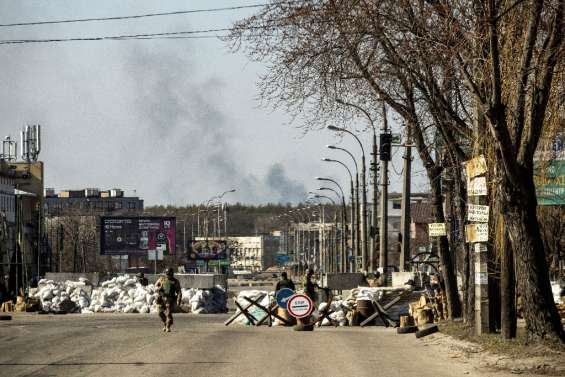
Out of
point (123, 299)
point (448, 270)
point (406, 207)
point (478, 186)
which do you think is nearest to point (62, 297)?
point (123, 299)

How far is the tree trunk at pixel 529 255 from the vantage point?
69.9ft

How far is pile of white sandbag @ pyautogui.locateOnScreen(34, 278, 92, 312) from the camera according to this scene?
5756 cm

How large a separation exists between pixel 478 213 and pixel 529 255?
2534mm

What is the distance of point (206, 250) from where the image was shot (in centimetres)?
13288

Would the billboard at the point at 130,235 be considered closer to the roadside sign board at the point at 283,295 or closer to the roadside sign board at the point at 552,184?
the roadside sign board at the point at 552,184

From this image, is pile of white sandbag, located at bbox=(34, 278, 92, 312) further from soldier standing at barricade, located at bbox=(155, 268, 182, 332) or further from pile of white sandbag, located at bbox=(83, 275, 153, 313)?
soldier standing at barricade, located at bbox=(155, 268, 182, 332)

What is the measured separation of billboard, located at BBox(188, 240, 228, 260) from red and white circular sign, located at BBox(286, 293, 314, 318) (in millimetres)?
100234

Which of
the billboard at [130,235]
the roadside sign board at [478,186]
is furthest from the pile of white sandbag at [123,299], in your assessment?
the billboard at [130,235]

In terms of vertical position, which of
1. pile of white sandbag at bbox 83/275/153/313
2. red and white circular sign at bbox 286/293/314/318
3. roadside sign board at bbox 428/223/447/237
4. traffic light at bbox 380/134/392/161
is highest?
traffic light at bbox 380/134/392/161

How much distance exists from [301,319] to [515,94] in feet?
43.4

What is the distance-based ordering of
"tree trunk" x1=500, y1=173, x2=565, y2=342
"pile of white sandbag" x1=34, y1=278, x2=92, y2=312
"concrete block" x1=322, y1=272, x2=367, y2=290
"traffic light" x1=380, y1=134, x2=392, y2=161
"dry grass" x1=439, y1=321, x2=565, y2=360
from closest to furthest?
"dry grass" x1=439, y1=321, x2=565, y2=360, "tree trunk" x1=500, y1=173, x2=565, y2=342, "traffic light" x1=380, y1=134, x2=392, y2=161, "pile of white sandbag" x1=34, y1=278, x2=92, y2=312, "concrete block" x1=322, y1=272, x2=367, y2=290

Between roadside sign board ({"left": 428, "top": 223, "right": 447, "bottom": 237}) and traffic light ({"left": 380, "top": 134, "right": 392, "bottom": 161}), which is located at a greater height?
traffic light ({"left": 380, "top": 134, "right": 392, "bottom": 161})

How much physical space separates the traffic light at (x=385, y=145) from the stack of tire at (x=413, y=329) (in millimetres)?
6666

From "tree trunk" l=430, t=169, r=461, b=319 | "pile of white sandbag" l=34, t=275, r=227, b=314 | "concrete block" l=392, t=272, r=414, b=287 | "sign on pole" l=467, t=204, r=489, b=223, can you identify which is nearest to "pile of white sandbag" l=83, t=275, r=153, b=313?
"pile of white sandbag" l=34, t=275, r=227, b=314
